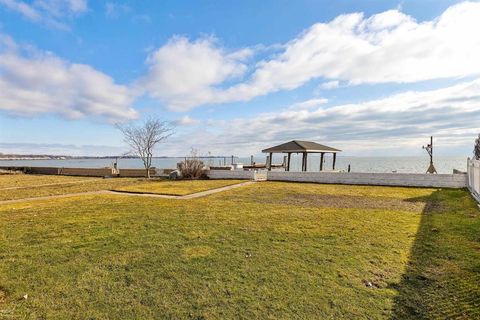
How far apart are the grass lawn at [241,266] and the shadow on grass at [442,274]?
0.02m

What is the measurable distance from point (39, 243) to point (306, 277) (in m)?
4.84

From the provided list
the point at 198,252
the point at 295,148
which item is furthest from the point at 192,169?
the point at 198,252

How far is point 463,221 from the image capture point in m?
6.62

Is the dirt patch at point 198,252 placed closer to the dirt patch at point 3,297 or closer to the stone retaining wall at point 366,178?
the dirt patch at point 3,297

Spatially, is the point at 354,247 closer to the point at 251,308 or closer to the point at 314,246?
the point at 314,246

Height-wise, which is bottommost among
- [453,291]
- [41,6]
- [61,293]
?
[61,293]

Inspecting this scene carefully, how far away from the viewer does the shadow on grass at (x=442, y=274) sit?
292 cm

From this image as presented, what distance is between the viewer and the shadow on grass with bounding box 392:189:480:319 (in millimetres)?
2916

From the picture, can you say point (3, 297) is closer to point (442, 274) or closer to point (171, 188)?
point (442, 274)

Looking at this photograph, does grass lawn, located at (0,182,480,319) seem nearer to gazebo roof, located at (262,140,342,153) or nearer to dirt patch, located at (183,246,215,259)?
dirt patch, located at (183,246,215,259)

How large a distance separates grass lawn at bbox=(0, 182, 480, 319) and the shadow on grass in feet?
0.05

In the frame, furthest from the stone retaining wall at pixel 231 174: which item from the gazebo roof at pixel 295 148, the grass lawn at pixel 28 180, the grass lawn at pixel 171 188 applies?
the grass lawn at pixel 28 180

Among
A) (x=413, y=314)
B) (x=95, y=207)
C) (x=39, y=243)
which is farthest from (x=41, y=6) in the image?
(x=413, y=314)

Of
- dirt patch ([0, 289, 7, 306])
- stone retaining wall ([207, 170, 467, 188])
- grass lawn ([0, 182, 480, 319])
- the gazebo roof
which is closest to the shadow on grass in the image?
grass lawn ([0, 182, 480, 319])
